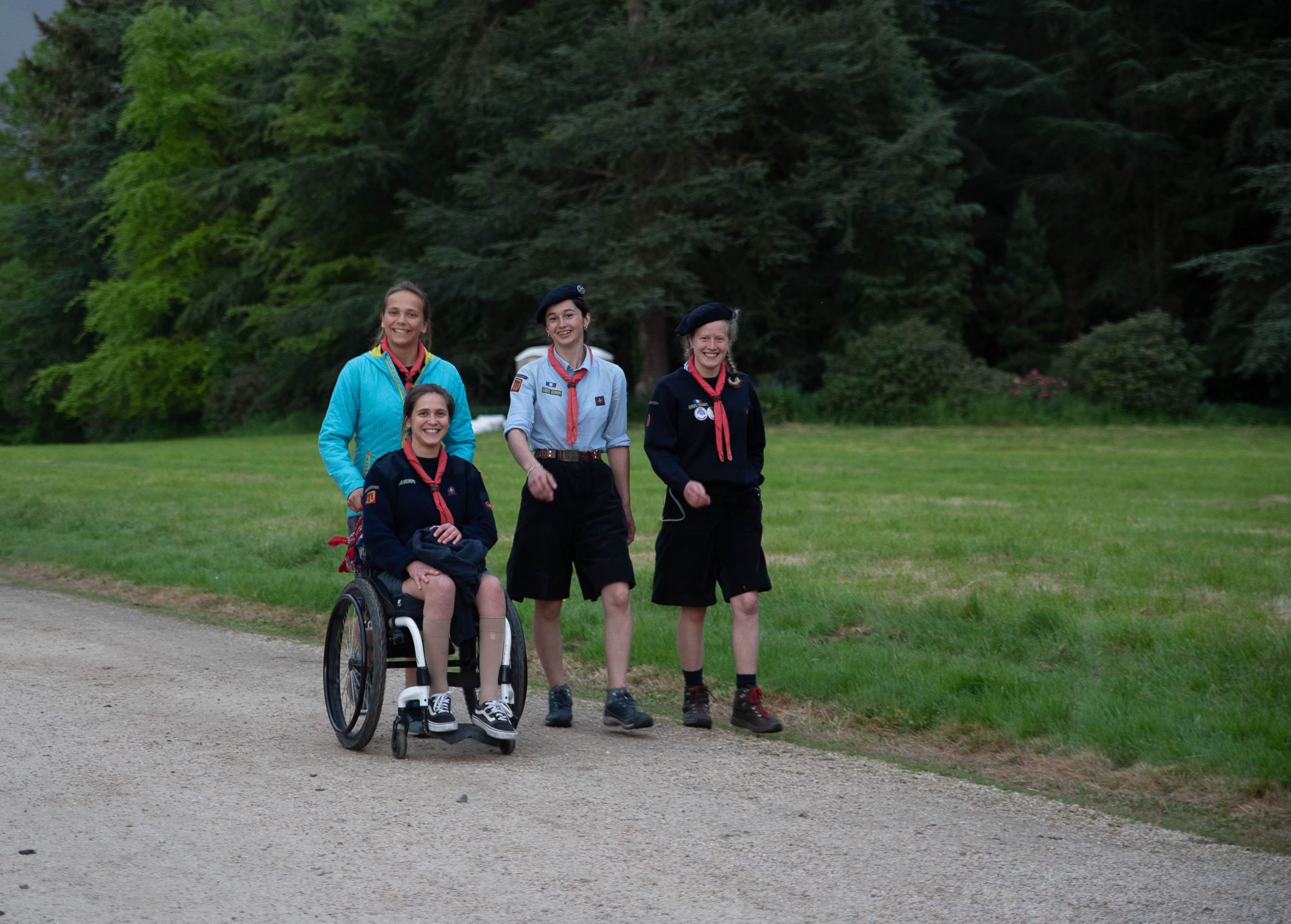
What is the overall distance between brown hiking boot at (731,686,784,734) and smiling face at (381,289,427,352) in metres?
2.24

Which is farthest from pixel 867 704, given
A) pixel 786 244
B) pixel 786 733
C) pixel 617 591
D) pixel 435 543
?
pixel 786 244

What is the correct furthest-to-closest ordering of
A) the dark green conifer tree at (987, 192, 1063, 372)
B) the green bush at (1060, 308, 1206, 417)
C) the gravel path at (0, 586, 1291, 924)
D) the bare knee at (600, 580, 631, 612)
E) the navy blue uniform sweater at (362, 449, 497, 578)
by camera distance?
1. the dark green conifer tree at (987, 192, 1063, 372)
2. the green bush at (1060, 308, 1206, 417)
3. the bare knee at (600, 580, 631, 612)
4. the navy blue uniform sweater at (362, 449, 497, 578)
5. the gravel path at (0, 586, 1291, 924)

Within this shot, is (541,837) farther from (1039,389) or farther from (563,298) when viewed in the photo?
(1039,389)

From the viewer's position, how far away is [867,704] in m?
7.14

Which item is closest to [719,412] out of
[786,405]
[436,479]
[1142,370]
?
[436,479]

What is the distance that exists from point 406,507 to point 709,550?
5.00 ft

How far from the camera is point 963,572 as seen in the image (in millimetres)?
10758

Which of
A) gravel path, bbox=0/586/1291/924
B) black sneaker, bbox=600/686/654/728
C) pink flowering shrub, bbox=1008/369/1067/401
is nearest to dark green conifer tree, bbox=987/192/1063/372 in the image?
pink flowering shrub, bbox=1008/369/1067/401

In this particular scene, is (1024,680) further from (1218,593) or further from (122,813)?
(122,813)

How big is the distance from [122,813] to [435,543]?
5.46ft

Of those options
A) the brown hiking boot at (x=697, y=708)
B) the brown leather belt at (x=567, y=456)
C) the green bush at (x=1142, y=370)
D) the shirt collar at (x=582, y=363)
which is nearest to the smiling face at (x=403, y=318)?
the shirt collar at (x=582, y=363)

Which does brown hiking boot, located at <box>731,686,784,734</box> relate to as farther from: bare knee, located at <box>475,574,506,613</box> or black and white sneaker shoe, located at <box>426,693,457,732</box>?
black and white sneaker shoe, located at <box>426,693,457,732</box>

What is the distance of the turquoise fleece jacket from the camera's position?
6.42m

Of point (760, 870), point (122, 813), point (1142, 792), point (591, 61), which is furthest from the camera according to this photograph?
point (591, 61)
